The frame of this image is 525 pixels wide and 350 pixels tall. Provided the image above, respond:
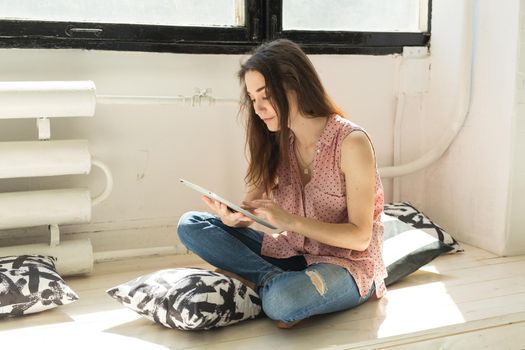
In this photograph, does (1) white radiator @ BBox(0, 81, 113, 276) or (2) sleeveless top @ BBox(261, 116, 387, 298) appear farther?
(1) white radiator @ BBox(0, 81, 113, 276)

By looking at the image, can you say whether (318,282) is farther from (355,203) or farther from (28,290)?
(28,290)

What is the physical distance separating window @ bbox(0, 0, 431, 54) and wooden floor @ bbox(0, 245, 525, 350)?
2.68 feet

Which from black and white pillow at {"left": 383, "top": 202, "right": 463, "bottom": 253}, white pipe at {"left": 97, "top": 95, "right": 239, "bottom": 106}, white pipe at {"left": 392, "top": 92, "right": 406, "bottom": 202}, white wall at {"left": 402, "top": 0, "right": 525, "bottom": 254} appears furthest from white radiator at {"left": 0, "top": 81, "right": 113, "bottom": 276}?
white wall at {"left": 402, "top": 0, "right": 525, "bottom": 254}

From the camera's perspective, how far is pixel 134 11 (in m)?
2.31

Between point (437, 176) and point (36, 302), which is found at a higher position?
point (437, 176)

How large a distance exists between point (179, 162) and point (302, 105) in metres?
0.83

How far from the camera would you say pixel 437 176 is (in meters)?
2.68

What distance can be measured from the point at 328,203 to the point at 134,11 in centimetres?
103

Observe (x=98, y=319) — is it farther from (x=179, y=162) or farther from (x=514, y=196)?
(x=514, y=196)

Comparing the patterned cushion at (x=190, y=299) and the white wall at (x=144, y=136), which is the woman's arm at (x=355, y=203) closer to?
the patterned cushion at (x=190, y=299)

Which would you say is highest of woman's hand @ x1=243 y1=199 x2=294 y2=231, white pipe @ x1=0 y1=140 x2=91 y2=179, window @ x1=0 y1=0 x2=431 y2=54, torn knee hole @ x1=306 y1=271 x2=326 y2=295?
window @ x1=0 y1=0 x2=431 y2=54

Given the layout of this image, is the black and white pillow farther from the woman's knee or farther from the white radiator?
the white radiator

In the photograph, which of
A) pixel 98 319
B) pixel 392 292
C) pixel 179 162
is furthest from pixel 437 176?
pixel 98 319

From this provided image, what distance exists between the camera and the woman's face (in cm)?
168
